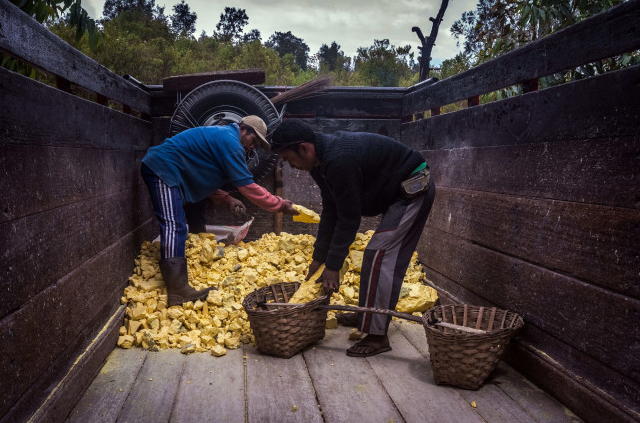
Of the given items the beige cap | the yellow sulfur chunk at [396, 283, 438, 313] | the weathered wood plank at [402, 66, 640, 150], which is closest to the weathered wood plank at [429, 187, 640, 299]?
the weathered wood plank at [402, 66, 640, 150]

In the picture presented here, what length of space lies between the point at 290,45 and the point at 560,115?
29.2 meters

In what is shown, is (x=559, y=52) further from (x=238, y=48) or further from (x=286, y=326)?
(x=238, y=48)

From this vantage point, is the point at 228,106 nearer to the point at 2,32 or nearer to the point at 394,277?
the point at 394,277

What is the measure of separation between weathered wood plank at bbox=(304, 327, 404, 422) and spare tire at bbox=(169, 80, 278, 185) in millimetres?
2573

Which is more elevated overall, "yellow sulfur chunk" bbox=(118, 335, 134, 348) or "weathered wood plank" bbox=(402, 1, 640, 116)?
"weathered wood plank" bbox=(402, 1, 640, 116)

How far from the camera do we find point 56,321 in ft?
7.43

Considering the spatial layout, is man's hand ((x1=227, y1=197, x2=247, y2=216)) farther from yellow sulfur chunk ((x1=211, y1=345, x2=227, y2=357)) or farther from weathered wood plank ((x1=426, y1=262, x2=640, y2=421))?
weathered wood plank ((x1=426, y1=262, x2=640, y2=421))

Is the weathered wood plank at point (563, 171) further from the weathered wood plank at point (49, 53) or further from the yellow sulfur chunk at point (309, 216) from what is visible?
the weathered wood plank at point (49, 53)

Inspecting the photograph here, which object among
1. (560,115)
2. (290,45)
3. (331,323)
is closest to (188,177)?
(331,323)

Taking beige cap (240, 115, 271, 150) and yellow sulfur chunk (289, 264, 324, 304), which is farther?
beige cap (240, 115, 271, 150)

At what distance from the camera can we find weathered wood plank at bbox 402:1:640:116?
2100 mm

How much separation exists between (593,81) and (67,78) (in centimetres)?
269

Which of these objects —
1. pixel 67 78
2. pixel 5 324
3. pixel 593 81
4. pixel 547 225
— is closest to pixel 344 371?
pixel 547 225

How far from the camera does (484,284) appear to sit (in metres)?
3.20
